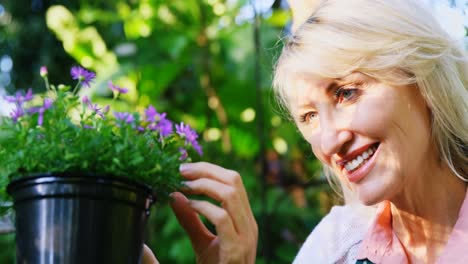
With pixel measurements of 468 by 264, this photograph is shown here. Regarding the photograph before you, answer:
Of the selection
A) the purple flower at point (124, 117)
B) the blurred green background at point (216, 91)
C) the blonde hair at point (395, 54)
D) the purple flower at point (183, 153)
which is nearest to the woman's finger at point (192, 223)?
the purple flower at point (183, 153)

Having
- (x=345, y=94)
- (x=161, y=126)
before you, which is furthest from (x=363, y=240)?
(x=161, y=126)

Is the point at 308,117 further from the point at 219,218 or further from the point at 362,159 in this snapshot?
the point at 219,218

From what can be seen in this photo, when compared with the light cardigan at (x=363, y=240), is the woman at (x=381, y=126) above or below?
above

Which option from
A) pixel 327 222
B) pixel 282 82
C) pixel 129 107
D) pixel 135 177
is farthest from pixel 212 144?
pixel 135 177

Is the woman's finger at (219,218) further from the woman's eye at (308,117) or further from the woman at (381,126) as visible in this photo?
the woman's eye at (308,117)

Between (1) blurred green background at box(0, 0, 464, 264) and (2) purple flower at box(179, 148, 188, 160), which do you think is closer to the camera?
(2) purple flower at box(179, 148, 188, 160)

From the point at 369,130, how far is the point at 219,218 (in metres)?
0.35

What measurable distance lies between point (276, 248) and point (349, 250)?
5.72 feet

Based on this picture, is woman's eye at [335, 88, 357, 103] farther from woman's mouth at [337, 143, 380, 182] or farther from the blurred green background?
the blurred green background

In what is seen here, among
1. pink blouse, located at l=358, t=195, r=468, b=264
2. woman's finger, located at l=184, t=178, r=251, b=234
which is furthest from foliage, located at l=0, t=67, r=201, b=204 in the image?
pink blouse, located at l=358, t=195, r=468, b=264

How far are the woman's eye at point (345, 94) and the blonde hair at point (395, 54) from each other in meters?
0.03

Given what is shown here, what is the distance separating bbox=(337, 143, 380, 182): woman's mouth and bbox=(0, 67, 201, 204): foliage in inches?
15.5

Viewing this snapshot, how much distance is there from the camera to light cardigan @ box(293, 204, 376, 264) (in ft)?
5.90

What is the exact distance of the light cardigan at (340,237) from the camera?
70.8 inches
